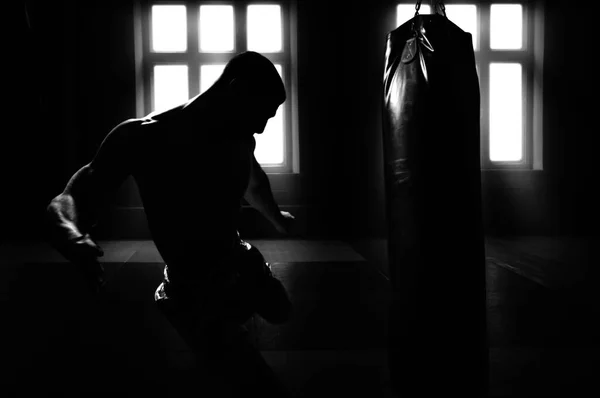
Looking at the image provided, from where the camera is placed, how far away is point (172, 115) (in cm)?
109

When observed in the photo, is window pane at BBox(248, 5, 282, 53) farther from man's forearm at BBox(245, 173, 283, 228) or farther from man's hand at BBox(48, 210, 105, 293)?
man's hand at BBox(48, 210, 105, 293)

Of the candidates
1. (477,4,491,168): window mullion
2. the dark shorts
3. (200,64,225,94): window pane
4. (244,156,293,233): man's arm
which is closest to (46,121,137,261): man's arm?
the dark shorts

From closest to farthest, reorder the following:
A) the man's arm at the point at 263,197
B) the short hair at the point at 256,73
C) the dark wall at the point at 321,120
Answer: the short hair at the point at 256,73 → the man's arm at the point at 263,197 → the dark wall at the point at 321,120

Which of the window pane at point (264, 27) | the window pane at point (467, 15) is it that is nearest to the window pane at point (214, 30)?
the window pane at point (264, 27)

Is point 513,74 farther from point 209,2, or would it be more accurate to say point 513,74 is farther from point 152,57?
point 152,57

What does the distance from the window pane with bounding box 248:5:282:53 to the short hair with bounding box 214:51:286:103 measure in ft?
15.0

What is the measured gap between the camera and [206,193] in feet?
3.45

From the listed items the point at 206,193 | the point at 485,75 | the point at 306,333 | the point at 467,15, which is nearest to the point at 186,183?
the point at 206,193

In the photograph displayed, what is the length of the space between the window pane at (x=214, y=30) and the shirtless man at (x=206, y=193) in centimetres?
456

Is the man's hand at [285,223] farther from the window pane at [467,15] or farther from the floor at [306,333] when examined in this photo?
the window pane at [467,15]

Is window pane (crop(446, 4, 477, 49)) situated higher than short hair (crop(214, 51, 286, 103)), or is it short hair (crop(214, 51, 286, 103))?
window pane (crop(446, 4, 477, 49))

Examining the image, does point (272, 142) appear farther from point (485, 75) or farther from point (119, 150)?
point (119, 150)

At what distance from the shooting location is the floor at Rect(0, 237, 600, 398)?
4.92ft

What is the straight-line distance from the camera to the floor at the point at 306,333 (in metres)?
1.50
